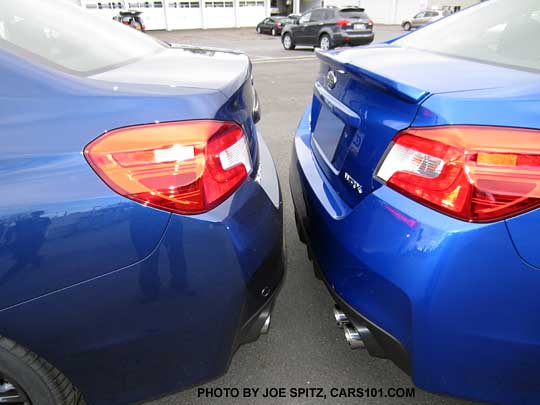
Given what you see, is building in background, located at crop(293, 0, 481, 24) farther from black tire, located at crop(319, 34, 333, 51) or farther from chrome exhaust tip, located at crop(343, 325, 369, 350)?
chrome exhaust tip, located at crop(343, 325, 369, 350)

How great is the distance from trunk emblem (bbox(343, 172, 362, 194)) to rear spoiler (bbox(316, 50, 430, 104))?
34 centimetres

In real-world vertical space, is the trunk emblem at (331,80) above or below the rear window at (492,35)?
below

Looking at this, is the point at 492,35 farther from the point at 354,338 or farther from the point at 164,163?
the point at 164,163

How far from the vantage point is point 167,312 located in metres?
1.16

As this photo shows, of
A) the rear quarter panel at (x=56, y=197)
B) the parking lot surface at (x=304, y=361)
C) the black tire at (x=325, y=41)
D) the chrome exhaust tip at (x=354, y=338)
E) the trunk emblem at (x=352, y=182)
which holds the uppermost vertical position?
the rear quarter panel at (x=56, y=197)

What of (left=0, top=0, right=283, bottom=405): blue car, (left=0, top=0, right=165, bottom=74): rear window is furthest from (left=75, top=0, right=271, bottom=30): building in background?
(left=0, top=0, right=283, bottom=405): blue car

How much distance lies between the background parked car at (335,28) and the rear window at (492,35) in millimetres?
13631

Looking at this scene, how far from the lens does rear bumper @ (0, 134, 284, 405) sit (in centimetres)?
109

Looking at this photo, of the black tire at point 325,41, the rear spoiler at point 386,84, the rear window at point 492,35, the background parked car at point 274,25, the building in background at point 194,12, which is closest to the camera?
the rear spoiler at point 386,84

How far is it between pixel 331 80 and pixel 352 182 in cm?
62

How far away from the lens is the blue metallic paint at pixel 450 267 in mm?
1021

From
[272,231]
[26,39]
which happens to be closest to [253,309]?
[272,231]

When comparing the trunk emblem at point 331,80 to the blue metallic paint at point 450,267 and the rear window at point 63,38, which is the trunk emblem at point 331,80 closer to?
the blue metallic paint at point 450,267

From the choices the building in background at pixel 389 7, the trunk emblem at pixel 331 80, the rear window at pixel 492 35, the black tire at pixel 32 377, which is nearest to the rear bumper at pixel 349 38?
the rear window at pixel 492 35
